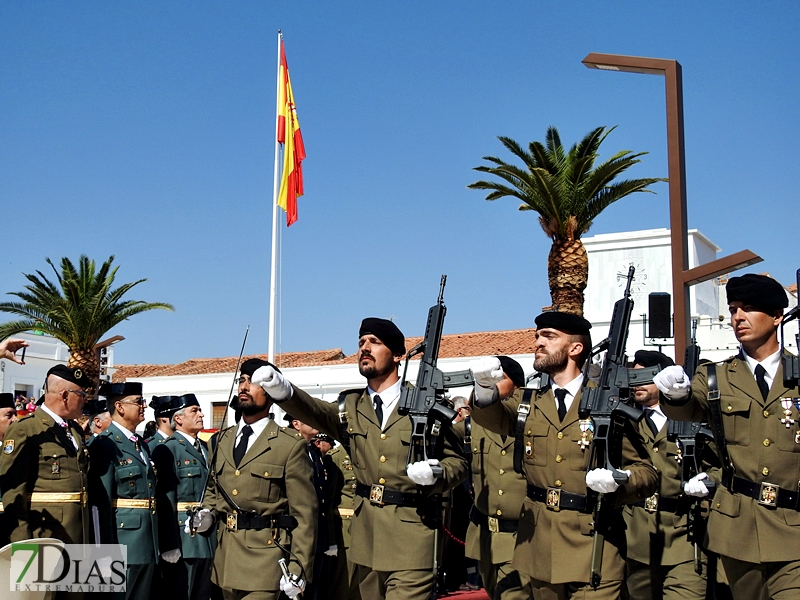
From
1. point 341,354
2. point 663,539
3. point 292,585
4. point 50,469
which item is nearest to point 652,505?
point 663,539

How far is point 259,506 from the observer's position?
7.21 m

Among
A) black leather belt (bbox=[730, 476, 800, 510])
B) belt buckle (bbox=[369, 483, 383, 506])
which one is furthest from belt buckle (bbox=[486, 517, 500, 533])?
black leather belt (bbox=[730, 476, 800, 510])

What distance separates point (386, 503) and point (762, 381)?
8.54 feet

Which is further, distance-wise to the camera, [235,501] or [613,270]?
[613,270]

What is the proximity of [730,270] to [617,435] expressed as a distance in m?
5.83

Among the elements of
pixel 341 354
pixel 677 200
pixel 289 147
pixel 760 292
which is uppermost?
Result: pixel 289 147

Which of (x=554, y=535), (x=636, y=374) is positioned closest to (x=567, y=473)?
(x=554, y=535)

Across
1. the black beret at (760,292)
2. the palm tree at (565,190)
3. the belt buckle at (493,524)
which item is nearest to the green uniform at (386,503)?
the belt buckle at (493,524)

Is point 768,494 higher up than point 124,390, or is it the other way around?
point 124,390

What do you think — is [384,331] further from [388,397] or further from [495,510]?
[495,510]

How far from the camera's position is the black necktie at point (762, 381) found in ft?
18.9

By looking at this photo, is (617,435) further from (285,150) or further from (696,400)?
(285,150)

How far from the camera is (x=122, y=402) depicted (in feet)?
29.8

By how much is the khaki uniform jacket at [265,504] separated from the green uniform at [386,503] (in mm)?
475
